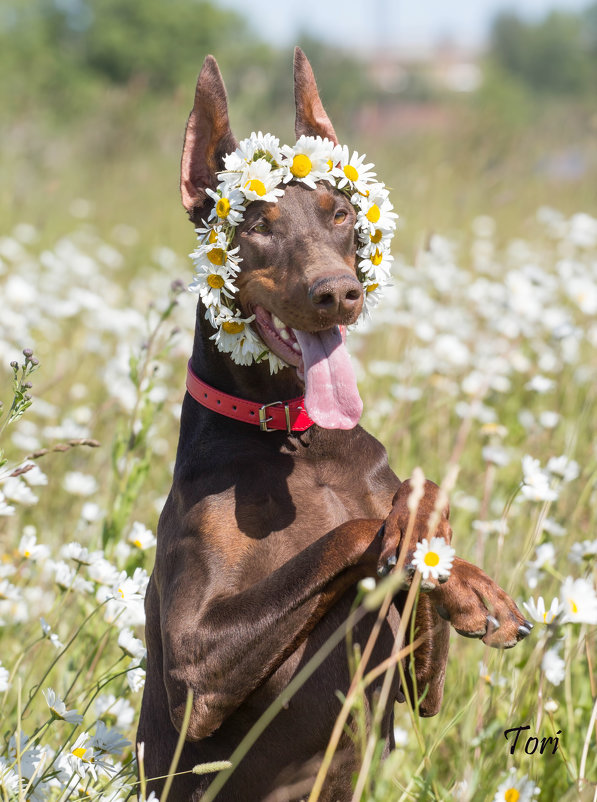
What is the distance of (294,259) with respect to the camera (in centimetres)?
269

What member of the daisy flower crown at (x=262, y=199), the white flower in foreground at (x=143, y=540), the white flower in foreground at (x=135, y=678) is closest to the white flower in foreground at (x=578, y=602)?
the daisy flower crown at (x=262, y=199)

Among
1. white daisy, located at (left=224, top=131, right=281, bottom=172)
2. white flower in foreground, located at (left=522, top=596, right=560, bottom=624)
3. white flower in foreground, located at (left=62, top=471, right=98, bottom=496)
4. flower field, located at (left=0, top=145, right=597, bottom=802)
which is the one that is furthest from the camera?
white flower in foreground, located at (left=62, top=471, right=98, bottom=496)

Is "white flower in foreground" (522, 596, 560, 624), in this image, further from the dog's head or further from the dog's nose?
the dog's nose

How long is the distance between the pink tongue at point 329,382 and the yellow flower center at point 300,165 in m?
0.47

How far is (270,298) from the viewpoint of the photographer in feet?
8.82

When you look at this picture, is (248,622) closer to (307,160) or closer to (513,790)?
(513,790)

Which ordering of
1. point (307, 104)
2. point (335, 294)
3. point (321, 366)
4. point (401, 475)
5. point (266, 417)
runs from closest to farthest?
point (335, 294), point (321, 366), point (266, 417), point (307, 104), point (401, 475)

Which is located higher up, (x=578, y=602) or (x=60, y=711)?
(x=578, y=602)

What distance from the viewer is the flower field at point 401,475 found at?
2.35 metres

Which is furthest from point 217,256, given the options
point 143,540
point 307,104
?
point 143,540

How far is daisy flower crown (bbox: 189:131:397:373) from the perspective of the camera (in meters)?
2.72

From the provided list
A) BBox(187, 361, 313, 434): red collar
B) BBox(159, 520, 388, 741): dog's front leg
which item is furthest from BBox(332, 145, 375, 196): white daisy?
BBox(159, 520, 388, 741): dog's front leg

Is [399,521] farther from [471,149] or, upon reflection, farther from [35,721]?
[471,149]

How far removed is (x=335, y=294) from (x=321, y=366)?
219 millimetres
